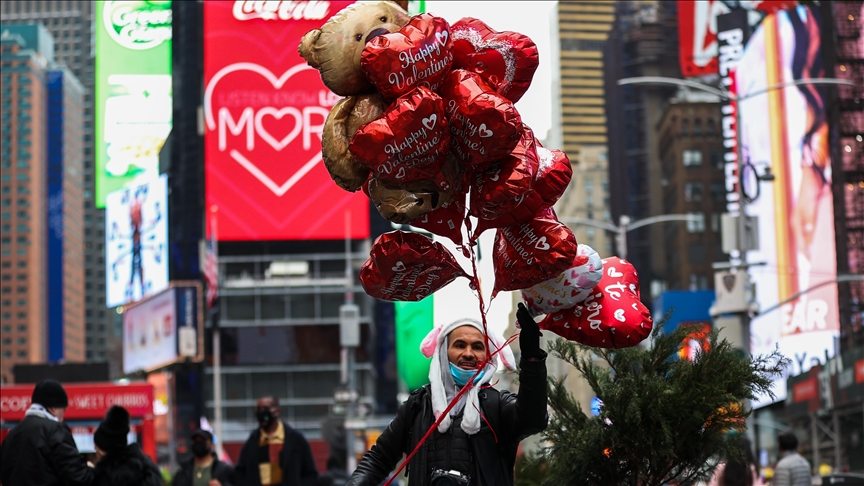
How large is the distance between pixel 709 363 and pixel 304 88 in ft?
255

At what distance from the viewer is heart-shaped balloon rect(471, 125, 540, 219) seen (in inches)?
199

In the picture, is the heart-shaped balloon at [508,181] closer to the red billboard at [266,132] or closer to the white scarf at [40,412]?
the white scarf at [40,412]

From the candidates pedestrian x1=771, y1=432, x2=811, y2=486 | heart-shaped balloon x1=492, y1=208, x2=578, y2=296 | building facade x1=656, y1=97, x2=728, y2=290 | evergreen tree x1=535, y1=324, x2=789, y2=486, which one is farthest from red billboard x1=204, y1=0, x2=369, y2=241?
heart-shaped balloon x1=492, y1=208, x2=578, y2=296

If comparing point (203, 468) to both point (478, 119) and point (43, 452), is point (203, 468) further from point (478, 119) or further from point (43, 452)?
point (478, 119)

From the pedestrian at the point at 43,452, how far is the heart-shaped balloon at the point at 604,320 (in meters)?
4.00


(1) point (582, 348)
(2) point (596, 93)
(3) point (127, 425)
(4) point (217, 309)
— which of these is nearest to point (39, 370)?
(4) point (217, 309)

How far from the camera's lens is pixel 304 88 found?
8269 centimetres

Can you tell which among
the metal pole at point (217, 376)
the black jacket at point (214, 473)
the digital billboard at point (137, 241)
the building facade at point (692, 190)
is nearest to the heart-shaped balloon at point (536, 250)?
the black jacket at point (214, 473)

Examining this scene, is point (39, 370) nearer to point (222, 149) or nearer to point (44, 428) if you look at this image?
point (222, 149)

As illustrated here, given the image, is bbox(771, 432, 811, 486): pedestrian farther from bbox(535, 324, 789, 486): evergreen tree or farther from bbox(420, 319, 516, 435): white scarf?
bbox(420, 319, 516, 435): white scarf

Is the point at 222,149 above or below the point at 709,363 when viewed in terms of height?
above

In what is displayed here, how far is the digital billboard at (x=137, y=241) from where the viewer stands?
245 feet

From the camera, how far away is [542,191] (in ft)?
17.2

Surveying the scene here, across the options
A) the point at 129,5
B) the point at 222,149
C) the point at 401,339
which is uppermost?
the point at 129,5
